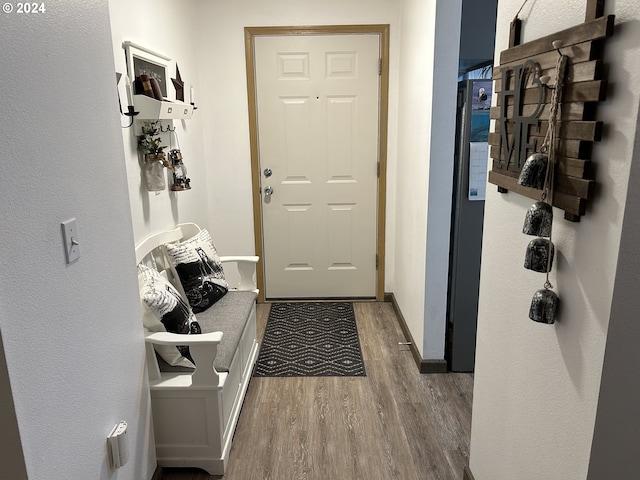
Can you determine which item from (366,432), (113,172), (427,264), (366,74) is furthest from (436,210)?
(113,172)

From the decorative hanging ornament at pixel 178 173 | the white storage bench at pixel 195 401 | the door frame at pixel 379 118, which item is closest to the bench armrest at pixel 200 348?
the white storage bench at pixel 195 401

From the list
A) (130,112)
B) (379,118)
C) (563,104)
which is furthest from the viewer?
(379,118)

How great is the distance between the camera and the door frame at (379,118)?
358cm

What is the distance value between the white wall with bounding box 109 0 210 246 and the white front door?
47cm

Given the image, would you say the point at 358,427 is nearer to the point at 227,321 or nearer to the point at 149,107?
the point at 227,321

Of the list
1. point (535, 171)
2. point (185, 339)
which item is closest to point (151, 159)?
point (185, 339)

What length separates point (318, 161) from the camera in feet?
12.5

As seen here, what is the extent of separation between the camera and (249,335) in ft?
9.16

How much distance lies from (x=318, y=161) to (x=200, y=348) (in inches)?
87.5

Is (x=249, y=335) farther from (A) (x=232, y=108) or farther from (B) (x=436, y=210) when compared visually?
(A) (x=232, y=108)

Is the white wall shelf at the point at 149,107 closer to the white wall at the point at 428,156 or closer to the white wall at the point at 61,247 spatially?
the white wall at the point at 61,247

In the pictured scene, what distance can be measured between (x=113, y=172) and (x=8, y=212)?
21.3 inches

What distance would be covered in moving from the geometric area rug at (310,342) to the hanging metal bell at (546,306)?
1838mm

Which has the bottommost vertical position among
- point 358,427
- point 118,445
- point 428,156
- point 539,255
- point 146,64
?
point 358,427
